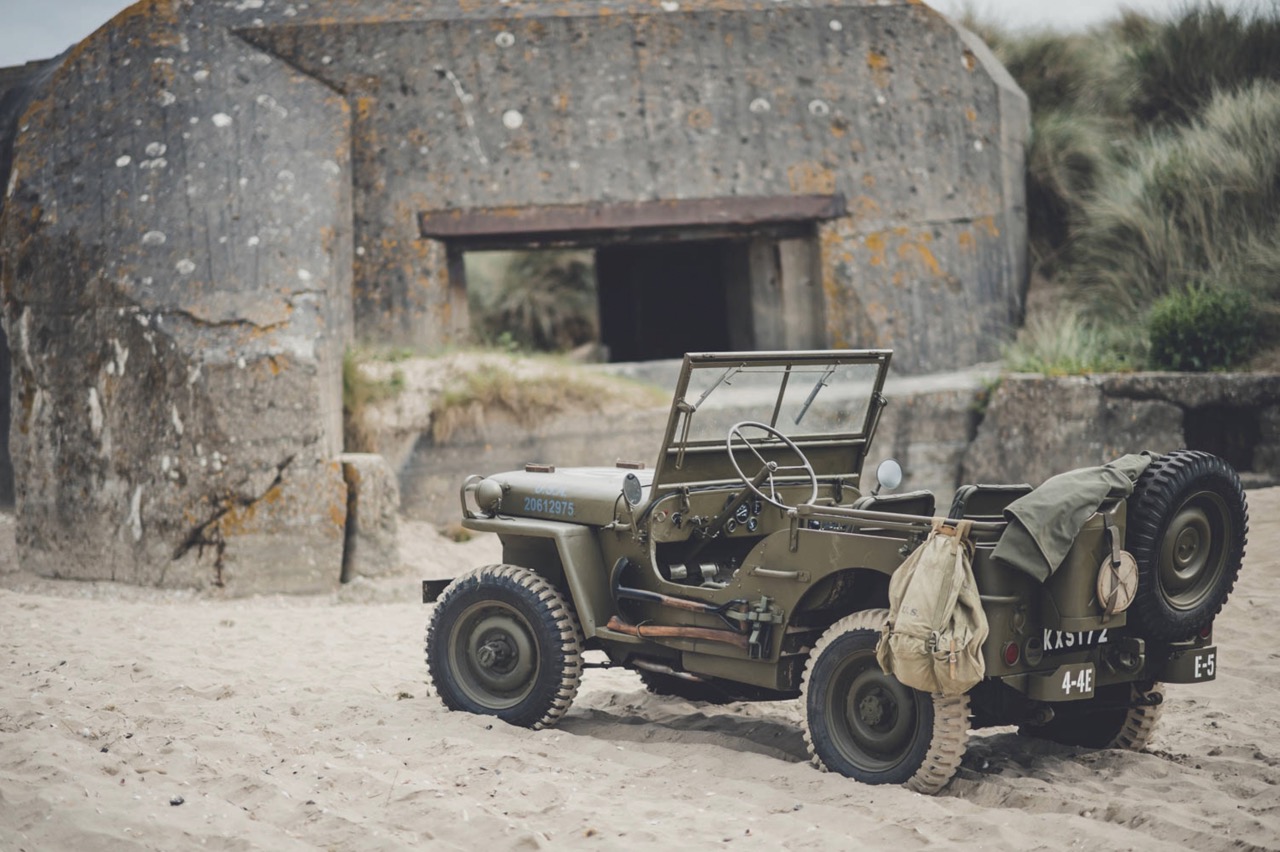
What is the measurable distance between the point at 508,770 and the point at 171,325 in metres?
4.89

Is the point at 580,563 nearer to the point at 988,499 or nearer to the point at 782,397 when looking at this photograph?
the point at 782,397

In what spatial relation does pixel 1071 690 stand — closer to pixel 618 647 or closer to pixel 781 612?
pixel 781 612

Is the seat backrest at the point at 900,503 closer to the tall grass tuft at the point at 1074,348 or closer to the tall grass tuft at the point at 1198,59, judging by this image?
the tall grass tuft at the point at 1074,348

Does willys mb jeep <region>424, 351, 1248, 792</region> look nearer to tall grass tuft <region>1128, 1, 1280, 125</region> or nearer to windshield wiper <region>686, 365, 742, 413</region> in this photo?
windshield wiper <region>686, 365, 742, 413</region>

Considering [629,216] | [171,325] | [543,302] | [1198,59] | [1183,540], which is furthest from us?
[543,302]

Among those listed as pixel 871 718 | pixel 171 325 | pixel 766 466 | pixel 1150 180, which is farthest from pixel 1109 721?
pixel 1150 180

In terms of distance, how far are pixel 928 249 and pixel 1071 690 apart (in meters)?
6.91

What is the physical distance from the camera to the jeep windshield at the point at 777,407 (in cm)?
521

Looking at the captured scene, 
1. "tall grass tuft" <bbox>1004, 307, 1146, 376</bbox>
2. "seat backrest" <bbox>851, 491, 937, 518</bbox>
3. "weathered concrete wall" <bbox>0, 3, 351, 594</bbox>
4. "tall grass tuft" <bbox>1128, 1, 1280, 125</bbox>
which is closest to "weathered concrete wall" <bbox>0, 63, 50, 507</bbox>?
"weathered concrete wall" <bbox>0, 3, 351, 594</bbox>

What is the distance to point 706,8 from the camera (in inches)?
419

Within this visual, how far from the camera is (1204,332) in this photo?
9.65 metres

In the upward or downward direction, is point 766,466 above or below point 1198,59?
below

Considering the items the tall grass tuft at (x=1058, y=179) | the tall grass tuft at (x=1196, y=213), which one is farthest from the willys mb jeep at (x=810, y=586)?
the tall grass tuft at (x=1058, y=179)

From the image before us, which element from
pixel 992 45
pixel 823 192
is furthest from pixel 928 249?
pixel 992 45
